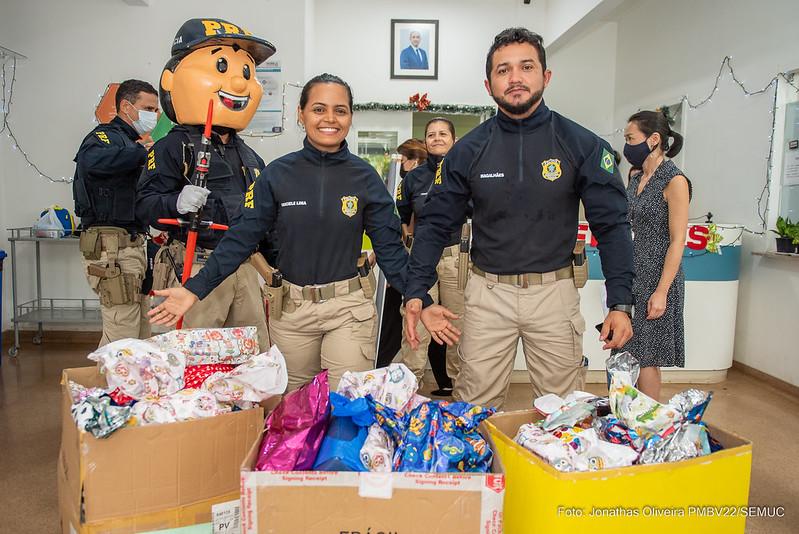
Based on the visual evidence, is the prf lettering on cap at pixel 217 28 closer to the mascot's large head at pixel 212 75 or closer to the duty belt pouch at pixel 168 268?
the mascot's large head at pixel 212 75

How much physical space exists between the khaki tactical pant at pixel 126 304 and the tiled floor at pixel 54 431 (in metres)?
0.59

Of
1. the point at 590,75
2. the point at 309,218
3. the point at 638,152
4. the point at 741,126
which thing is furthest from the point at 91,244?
the point at 590,75

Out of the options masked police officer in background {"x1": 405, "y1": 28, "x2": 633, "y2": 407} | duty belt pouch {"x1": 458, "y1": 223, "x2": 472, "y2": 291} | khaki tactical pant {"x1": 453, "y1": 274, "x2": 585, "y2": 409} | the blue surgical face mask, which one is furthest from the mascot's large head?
khaki tactical pant {"x1": 453, "y1": 274, "x2": 585, "y2": 409}

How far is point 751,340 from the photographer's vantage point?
389 cm

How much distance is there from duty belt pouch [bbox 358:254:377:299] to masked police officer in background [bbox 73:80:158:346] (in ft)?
4.35

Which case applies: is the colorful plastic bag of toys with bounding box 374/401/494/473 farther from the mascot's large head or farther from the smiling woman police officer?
the mascot's large head

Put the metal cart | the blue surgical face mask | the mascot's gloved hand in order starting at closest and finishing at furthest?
the mascot's gloved hand < the blue surgical face mask < the metal cart

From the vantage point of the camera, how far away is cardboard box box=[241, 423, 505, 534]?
101 cm

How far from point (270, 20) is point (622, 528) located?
422cm

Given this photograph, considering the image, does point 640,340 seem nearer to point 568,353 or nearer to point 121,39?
point 568,353

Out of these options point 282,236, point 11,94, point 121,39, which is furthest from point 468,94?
point 282,236

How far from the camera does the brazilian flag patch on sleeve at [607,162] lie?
166 cm

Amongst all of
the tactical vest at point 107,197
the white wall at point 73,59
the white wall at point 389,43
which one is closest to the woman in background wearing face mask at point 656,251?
the tactical vest at point 107,197

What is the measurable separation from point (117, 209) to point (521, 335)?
208cm
